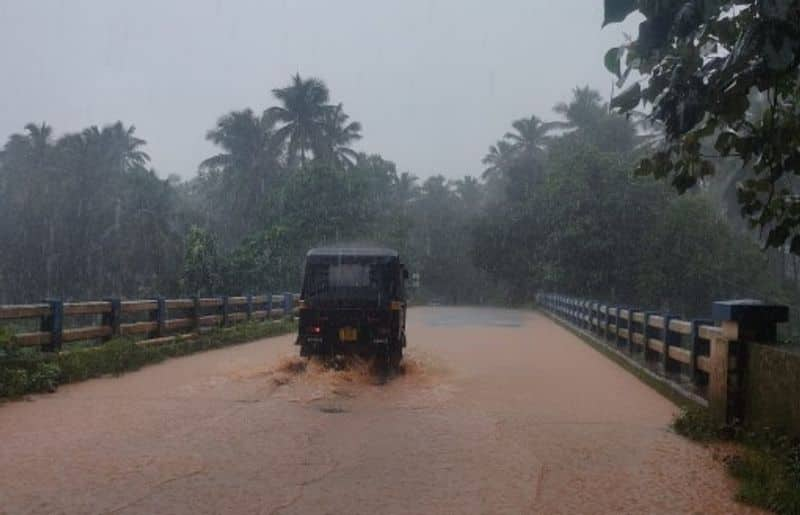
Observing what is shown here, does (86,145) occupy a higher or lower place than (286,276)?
higher

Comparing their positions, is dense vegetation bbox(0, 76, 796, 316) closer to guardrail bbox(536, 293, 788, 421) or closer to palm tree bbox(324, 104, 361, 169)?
palm tree bbox(324, 104, 361, 169)

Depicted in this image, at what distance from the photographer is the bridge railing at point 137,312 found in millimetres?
10859

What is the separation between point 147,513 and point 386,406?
174 inches

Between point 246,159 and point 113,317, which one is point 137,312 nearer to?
point 113,317

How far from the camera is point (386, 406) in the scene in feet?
29.1

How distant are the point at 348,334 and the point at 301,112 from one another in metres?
38.8

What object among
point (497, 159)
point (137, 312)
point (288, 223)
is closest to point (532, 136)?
point (497, 159)

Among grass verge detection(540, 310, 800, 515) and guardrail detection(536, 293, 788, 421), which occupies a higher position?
guardrail detection(536, 293, 788, 421)

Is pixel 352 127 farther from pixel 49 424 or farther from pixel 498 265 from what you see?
pixel 49 424

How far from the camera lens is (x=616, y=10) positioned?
3.10 m

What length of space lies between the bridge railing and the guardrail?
8.68m

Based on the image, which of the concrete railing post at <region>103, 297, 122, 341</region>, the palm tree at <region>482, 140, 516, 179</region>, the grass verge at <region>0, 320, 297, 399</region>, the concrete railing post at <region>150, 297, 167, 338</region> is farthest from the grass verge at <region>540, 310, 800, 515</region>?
the palm tree at <region>482, 140, 516, 179</region>

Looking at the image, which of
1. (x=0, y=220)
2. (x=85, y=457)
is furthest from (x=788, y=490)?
(x=0, y=220)

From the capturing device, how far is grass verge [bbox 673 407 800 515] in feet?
16.5
